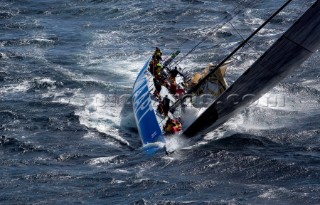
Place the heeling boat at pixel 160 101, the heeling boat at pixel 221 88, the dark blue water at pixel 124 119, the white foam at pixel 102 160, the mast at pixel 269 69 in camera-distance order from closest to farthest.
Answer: the mast at pixel 269 69 < the dark blue water at pixel 124 119 < the heeling boat at pixel 221 88 < the white foam at pixel 102 160 < the heeling boat at pixel 160 101

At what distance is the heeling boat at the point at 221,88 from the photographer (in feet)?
61.1

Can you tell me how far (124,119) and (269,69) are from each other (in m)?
7.52

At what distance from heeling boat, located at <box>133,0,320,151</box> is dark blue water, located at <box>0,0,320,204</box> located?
0.81 meters

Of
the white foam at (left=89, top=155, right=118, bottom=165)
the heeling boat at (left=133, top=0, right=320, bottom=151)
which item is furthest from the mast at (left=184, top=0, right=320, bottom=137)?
the white foam at (left=89, top=155, right=118, bottom=165)

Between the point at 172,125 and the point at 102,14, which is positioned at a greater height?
the point at 102,14

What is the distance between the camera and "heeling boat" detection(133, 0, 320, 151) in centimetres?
1863

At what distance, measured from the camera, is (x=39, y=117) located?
24.8 m

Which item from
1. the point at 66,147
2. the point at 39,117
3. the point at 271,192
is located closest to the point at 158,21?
the point at 39,117

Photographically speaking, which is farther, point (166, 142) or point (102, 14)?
point (102, 14)

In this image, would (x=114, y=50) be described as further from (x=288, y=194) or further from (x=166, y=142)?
(x=288, y=194)

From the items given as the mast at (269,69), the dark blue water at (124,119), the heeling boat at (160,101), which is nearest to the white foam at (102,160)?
the dark blue water at (124,119)

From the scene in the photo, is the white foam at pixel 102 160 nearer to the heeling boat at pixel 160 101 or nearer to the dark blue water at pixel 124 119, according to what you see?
the dark blue water at pixel 124 119

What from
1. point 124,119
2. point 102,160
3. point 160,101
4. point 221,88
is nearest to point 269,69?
point 221,88

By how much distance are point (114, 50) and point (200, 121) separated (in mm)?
13519
